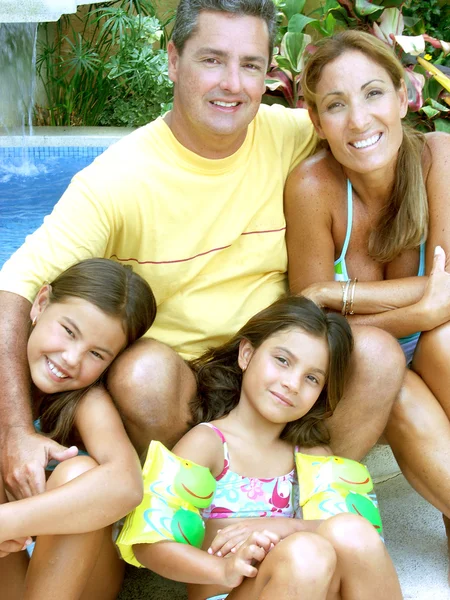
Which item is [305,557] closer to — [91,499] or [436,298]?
[91,499]

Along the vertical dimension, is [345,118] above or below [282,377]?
above

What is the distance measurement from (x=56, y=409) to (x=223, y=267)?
73 centimetres

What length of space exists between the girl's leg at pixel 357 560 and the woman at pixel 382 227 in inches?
22.0

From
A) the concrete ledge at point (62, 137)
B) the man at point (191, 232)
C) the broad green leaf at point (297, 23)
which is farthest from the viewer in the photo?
the concrete ledge at point (62, 137)

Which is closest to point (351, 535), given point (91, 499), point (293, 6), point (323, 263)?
point (91, 499)

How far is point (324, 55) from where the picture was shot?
2.71m

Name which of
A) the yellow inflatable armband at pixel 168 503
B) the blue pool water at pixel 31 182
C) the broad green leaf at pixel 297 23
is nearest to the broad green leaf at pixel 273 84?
the broad green leaf at pixel 297 23

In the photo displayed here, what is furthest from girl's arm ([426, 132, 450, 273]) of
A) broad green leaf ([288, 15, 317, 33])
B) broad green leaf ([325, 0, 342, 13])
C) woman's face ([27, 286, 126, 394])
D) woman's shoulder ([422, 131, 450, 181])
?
broad green leaf ([325, 0, 342, 13])

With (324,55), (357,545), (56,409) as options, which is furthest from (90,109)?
(357,545)

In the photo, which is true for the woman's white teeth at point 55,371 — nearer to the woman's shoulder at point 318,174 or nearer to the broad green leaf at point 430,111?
the woman's shoulder at point 318,174

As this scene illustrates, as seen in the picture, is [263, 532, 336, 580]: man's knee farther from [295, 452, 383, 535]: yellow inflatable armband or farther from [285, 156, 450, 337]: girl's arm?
[285, 156, 450, 337]: girl's arm

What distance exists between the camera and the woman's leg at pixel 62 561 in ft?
6.57

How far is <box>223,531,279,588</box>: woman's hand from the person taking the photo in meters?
1.95

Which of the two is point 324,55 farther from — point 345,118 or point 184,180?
point 184,180
